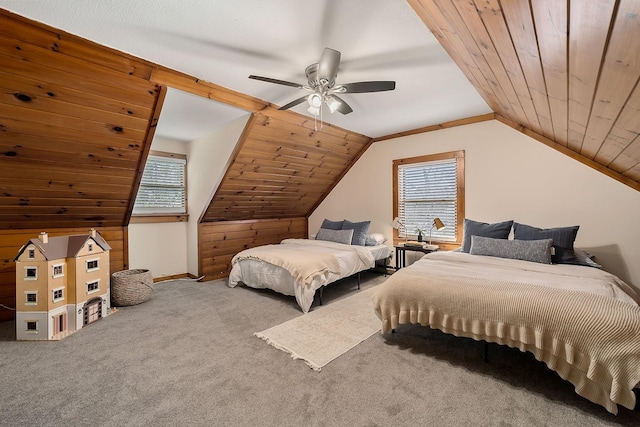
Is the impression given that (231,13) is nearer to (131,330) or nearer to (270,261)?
(270,261)

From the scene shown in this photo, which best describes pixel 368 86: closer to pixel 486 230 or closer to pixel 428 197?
pixel 486 230

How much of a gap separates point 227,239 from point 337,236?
1865mm

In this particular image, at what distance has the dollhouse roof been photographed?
249cm

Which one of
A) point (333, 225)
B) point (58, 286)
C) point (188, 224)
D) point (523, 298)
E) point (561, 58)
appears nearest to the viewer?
point (561, 58)

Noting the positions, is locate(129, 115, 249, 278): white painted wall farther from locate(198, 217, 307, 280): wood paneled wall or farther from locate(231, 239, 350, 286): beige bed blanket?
locate(231, 239, 350, 286): beige bed blanket

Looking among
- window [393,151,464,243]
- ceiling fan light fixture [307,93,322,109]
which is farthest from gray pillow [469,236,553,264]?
ceiling fan light fixture [307,93,322,109]

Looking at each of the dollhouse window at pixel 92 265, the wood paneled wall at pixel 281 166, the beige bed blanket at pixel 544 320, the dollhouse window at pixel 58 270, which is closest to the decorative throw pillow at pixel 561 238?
the beige bed blanket at pixel 544 320

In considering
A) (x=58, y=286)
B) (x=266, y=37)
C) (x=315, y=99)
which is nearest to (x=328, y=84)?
(x=315, y=99)

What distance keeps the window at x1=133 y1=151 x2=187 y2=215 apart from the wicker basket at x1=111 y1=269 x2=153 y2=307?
1.20 meters

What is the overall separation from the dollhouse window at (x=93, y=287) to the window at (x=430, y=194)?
4042 millimetres

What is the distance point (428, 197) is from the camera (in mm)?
4328

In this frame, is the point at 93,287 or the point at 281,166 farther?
the point at 281,166

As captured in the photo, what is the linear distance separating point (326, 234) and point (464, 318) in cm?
288

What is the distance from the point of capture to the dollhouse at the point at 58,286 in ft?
8.00
